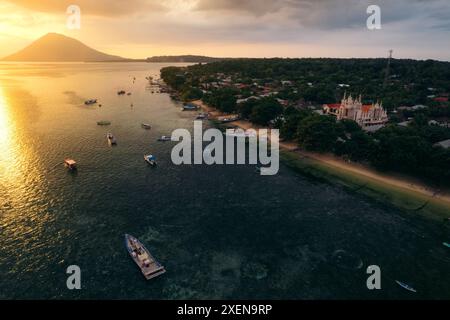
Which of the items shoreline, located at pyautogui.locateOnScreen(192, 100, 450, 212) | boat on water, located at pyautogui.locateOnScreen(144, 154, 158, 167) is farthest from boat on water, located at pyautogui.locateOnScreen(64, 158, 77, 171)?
shoreline, located at pyautogui.locateOnScreen(192, 100, 450, 212)

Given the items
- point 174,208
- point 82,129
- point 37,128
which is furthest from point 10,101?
point 174,208

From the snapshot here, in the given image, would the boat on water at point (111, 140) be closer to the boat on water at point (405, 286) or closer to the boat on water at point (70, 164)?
the boat on water at point (70, 164)

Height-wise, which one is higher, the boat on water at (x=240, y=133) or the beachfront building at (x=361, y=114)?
the beachfront building at (x=361, y=114)

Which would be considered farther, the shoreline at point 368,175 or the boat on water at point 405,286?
the shoreline at point 368,175

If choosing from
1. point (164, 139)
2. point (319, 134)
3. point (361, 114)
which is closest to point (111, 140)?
point (164, 139)

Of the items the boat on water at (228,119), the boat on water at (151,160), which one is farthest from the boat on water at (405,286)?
the boat on water at (228,119)

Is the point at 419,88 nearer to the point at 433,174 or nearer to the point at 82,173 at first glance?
the point at 433,174

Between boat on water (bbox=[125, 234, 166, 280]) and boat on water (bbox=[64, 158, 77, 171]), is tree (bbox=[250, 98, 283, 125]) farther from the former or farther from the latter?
boat on water (bbox=[125, 234, 166, 280])
